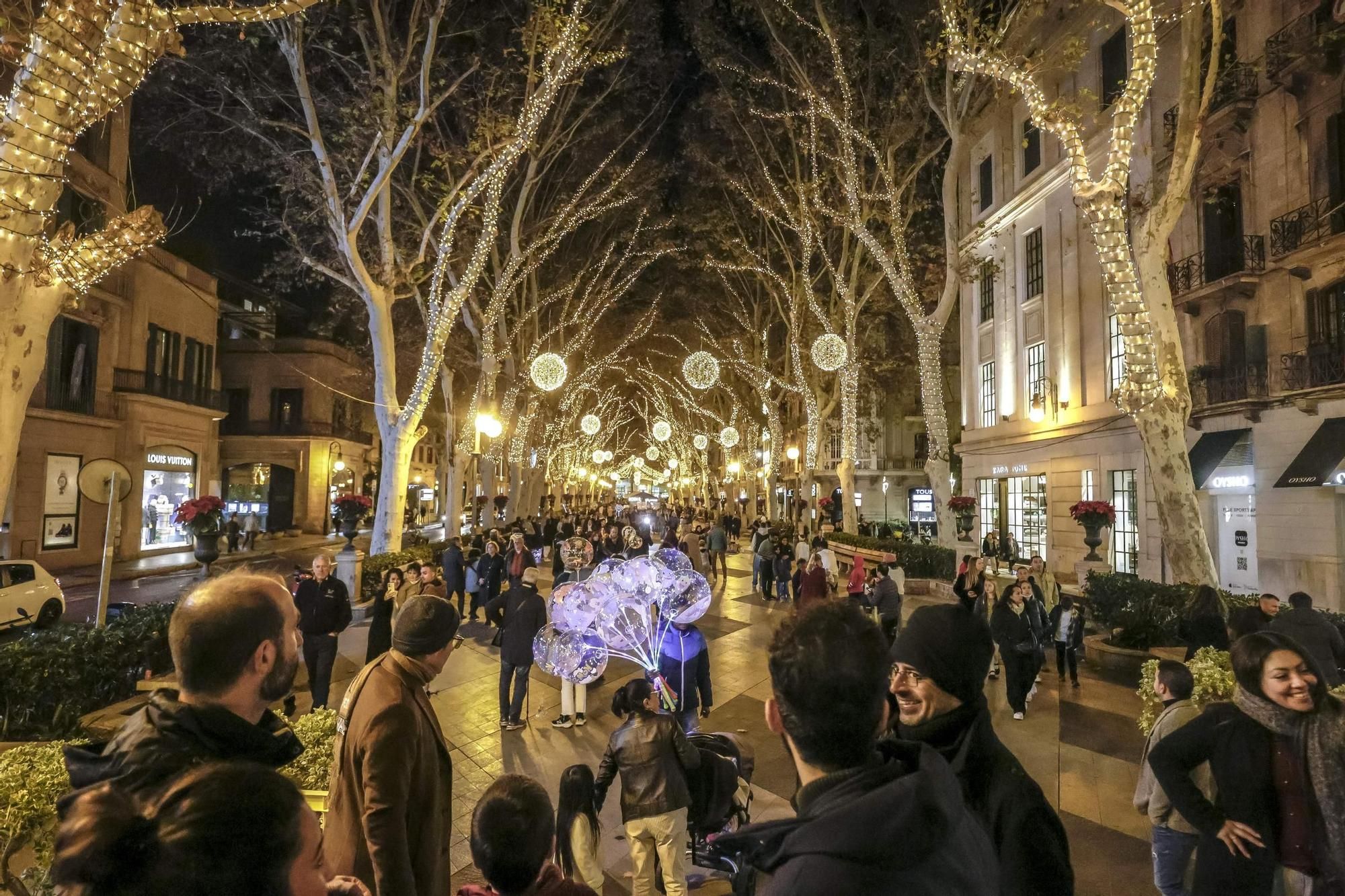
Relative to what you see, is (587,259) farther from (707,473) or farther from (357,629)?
(707,473)

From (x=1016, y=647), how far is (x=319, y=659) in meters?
7.49

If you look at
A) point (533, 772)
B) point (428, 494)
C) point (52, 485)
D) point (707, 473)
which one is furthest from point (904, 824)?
point (428, 494)

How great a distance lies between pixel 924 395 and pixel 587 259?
1269 cm

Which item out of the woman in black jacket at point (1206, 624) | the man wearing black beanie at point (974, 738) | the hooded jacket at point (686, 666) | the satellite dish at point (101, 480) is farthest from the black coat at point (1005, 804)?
the satellite dish at point (101, 480)

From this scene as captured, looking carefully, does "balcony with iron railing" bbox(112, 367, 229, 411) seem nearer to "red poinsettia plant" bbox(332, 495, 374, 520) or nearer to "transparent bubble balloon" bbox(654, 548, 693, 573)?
"red poinsettia plant" bbox(332, 495, 374, 520)

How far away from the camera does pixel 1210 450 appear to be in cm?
1633

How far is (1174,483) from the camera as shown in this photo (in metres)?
9.55

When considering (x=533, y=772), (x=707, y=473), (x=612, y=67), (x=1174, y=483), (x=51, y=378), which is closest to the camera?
(x=533, y=772)

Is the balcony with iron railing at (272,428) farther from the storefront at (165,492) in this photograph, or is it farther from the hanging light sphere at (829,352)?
the hanging light sphere at (829,352)

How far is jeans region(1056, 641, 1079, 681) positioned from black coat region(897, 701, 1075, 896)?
26.4 ft

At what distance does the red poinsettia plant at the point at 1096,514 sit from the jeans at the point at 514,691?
11203 mm

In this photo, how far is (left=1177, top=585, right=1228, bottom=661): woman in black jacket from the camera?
7.04 metres

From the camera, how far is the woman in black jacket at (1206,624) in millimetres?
7039

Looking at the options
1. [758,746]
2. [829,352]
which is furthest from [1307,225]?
[758,746]
